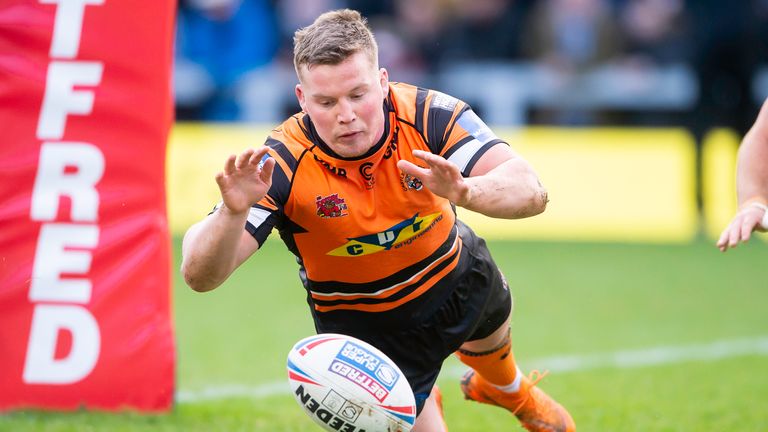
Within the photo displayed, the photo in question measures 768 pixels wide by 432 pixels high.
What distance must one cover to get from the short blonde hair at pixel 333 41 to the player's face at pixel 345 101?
0.02 m

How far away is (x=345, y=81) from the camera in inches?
174

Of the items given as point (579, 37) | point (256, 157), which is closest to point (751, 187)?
Result: point (256, 157)

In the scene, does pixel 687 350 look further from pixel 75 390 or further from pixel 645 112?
pixel 645 112

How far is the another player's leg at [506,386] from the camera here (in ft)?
18.5

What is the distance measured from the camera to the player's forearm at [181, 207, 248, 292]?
425cm

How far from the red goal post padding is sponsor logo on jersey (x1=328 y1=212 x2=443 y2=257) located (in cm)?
168

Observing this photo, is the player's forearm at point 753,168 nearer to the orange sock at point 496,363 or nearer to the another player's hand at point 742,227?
the another player's hand at point 742,227

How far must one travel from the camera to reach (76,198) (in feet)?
19.6

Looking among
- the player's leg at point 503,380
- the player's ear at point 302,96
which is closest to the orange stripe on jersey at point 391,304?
the player's leg at point 503,380

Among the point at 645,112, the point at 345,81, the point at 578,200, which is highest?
the point at 345,81

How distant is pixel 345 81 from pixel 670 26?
12.3 m

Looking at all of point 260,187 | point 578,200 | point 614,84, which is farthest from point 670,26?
point 260,187

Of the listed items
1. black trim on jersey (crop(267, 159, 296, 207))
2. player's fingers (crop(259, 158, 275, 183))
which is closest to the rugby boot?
black trim on jersey (crop(267, 159, 296, 207))

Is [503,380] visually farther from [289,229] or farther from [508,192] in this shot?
[508,192]
